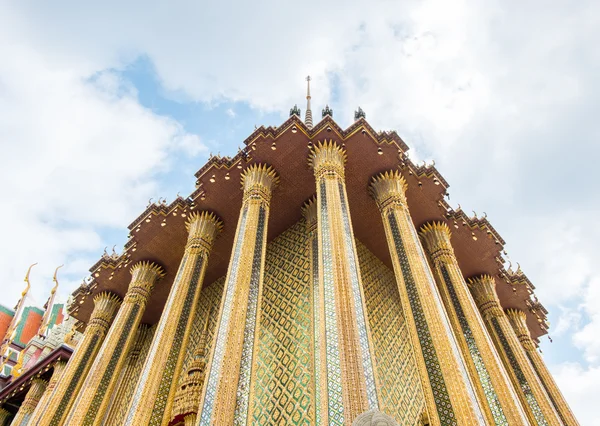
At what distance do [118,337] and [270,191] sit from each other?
443 centimetres

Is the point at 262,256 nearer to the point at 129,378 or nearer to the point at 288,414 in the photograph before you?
the point at 288,414

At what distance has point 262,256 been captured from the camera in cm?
805

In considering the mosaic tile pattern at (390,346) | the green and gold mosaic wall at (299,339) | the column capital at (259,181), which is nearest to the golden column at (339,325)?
Result: the green and gold mosaic wall at (299,339)

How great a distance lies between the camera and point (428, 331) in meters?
7.06

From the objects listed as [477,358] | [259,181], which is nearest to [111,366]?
[259,181]

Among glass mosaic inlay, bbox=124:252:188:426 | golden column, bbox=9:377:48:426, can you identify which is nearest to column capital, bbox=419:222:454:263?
glass mosaic inlay, bbox=124:252:188:426

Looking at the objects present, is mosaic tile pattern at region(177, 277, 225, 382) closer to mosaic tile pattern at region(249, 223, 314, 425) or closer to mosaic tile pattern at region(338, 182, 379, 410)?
mosaic tile pattern at region(249, 223, 314, 425)

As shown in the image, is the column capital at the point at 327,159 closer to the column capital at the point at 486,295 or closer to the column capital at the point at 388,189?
the column capital at the point at 388,189

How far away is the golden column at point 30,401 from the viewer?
44.5ft

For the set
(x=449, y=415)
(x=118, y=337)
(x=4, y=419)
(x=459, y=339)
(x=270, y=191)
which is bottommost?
(x=449, y=415)

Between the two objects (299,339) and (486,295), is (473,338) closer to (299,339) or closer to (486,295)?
(299,339)

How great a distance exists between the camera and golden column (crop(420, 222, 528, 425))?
22.9ft

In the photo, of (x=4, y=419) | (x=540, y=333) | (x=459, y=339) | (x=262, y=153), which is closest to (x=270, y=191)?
(x=262, y=153)

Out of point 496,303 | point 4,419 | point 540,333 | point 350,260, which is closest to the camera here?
point 350,260
